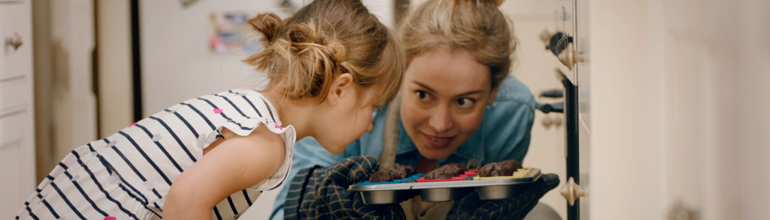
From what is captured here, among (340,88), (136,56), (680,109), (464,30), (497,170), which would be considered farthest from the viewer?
(136,56)

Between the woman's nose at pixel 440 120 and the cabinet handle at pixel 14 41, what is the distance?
2.55ft

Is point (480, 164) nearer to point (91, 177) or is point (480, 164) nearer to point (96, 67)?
point (91, 177)

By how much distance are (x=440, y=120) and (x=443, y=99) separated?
0.04 meters

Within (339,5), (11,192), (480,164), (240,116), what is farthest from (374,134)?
(11,192)

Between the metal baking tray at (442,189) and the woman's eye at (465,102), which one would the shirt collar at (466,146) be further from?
the metal baking tray at (442,189)

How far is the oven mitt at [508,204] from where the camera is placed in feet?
3.71

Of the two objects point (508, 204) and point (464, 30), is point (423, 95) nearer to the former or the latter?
point (464, 30)

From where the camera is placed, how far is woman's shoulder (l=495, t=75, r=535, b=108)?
4.05 feet

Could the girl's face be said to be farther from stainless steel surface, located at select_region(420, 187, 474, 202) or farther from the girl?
stainless steel surface, located at select_region(420, 187, 474, 202)

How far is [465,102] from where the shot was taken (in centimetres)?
123

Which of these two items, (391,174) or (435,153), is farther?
(435,153)

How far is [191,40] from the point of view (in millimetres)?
1332

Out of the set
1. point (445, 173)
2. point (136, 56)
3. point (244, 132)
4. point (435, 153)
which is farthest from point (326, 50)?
point (136, 56)

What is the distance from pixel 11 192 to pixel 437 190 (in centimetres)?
83
